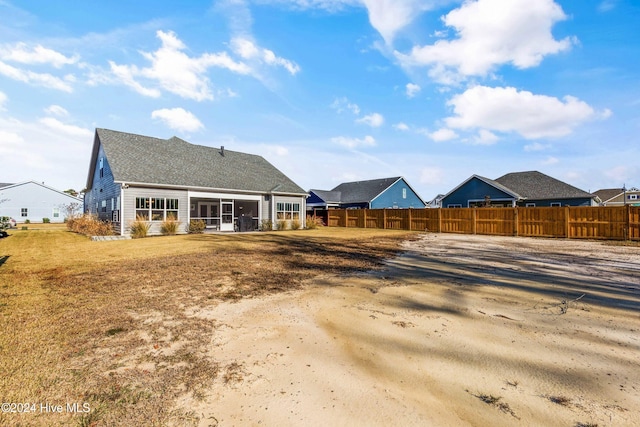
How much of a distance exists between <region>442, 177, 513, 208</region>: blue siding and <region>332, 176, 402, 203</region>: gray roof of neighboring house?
7294 millimetres

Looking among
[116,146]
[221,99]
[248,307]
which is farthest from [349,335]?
[116,146]

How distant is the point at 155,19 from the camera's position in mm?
11828

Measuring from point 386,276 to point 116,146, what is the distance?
2082 cm

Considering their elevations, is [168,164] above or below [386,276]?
above

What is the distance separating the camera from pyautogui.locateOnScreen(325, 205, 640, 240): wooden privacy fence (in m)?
16.3

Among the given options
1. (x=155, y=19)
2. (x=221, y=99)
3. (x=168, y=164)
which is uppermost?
(x=155, y=19)

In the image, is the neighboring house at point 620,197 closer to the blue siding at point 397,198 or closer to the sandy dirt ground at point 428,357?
the blue siding at point 397,198

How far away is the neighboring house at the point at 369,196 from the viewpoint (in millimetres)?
35469

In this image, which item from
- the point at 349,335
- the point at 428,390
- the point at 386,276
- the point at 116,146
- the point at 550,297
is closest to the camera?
the point at 428,390

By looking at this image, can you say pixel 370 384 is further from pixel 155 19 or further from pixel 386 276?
pixel 155 19

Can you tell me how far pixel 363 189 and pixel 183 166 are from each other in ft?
75.4

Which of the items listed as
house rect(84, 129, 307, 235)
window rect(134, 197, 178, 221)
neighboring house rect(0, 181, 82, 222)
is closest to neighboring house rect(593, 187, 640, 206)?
house rect(84, 129, 307, 235)

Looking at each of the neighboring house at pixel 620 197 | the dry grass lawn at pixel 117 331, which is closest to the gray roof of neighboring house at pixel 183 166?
the dry grass lawn at pixel 117 331

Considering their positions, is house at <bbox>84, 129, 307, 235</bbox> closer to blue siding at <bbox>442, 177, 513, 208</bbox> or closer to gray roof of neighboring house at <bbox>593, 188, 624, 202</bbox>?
blue siding at <bbox>442, 177, 513, 208</bbox>
